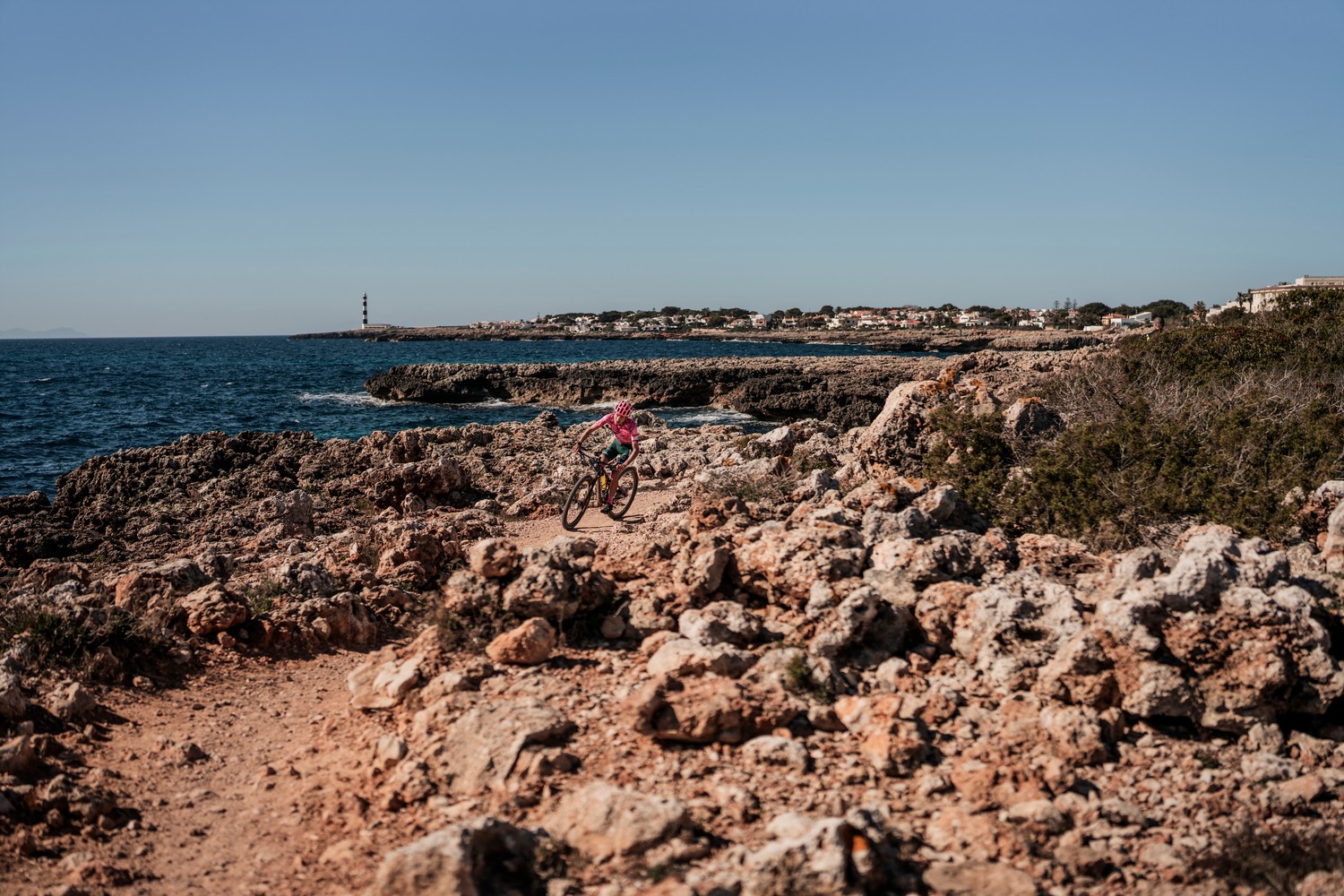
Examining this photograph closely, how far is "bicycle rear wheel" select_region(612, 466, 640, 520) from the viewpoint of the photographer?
38.1 feet

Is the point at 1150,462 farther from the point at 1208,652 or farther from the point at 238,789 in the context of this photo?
the point at 238,789

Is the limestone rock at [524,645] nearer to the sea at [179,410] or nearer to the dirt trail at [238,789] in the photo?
the dirt trail at [238,789]

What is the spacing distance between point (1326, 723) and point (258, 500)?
1464cm

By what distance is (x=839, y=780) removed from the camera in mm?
4863

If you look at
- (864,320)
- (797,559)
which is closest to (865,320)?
(864,320)

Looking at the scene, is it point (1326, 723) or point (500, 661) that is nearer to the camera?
point (1326, 723)

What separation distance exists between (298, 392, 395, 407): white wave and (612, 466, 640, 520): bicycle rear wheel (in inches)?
1390

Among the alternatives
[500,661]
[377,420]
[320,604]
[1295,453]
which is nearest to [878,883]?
Answer: [500,661]

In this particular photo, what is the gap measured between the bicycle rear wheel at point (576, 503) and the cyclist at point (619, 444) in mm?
266

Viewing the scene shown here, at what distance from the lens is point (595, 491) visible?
12.0 meters

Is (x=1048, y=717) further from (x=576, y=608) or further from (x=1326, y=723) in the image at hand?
(x=576, y=608)

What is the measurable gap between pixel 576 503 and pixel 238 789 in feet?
21.3

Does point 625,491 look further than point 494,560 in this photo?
Yes

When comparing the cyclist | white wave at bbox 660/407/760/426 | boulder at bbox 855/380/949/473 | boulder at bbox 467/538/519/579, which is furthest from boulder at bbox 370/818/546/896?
white wave at bbox 660/407/760/426
